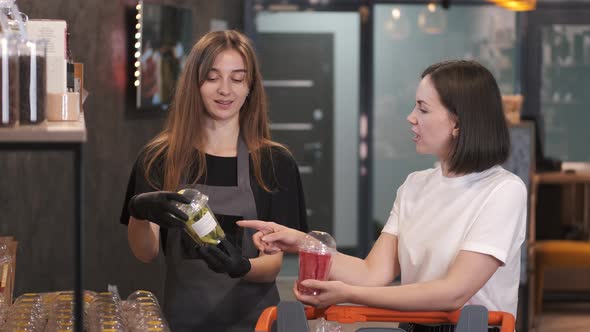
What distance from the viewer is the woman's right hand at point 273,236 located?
279 centimetres

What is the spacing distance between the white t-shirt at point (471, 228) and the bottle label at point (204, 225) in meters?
0.52

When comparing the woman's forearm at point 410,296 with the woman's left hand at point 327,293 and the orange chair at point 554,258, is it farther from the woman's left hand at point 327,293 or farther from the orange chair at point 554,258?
the orange chair at point 554,258

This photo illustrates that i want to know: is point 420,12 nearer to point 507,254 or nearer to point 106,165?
point 106,165

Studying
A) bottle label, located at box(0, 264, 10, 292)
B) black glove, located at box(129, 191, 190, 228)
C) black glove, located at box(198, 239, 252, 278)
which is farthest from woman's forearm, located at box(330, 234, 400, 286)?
bottle label, located at box(0, 264, 10, 292)

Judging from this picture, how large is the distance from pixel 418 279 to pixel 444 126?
39 cm

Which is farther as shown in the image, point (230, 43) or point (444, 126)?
point (230, 43)

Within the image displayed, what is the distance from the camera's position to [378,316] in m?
2.38

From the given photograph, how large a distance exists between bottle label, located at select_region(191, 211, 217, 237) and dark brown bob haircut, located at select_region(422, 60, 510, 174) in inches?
24.8

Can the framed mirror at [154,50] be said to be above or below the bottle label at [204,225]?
above

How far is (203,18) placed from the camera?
293 inches

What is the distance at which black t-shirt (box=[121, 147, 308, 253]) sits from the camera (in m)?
3.02

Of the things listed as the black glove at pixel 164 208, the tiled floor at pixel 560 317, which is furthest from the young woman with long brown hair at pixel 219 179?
the tiled floor at pixel 560 317

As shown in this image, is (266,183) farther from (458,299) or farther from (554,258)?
(554,258)

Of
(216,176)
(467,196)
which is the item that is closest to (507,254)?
(467,196)
